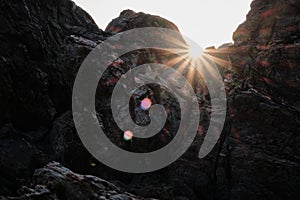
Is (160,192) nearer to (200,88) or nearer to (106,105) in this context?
(106,105)

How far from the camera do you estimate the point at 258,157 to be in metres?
29.1

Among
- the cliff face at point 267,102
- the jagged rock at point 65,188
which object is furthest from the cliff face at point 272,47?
the jagged rock at point 65,188

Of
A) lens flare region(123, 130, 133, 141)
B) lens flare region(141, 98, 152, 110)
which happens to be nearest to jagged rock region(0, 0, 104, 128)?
lens flare region(123, 130, 133, 141)

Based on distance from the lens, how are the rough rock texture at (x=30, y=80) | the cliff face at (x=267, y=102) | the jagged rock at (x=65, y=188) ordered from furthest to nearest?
the cliff face at (x=267, y=102), the rough rock texture at (x=30, y=80), the jagged rock at (x=65, y=188)

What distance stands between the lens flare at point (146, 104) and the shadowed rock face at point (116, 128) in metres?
0.97

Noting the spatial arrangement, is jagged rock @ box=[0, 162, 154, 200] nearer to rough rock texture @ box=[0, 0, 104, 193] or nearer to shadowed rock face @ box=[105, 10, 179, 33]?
rough rock texture @ box=[0, 0, 104, 193]

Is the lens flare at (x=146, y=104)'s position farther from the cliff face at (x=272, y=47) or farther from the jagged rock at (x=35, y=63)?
the cliff face at (x=272, y=47)

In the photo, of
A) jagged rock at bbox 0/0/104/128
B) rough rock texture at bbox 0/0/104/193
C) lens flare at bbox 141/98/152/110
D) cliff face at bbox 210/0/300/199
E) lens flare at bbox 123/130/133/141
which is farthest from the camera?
lens flare at bbox 141/98/152/110

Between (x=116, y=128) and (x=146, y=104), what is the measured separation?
5.10m

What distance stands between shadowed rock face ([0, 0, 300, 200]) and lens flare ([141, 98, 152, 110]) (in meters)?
0.97

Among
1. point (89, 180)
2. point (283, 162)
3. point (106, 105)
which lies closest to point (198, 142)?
point (283, 162)

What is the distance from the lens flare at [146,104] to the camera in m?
33.9

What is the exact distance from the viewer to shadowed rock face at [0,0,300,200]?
26859 mm

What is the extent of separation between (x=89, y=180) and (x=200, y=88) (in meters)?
25.5
